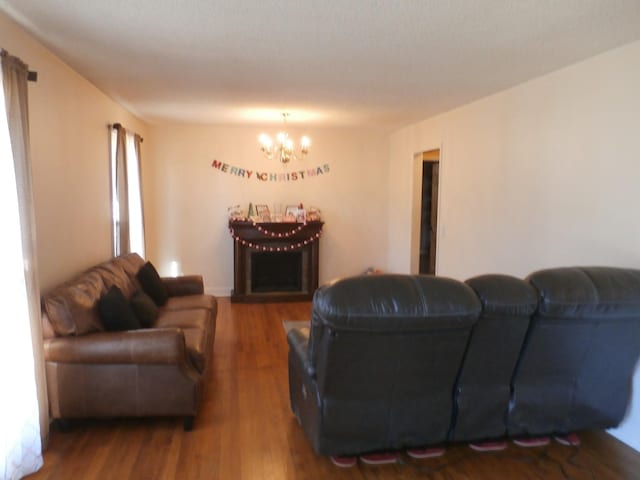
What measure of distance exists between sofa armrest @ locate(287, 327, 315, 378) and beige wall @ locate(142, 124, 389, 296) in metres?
4.02

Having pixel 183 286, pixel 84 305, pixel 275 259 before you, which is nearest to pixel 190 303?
pixel 183 286

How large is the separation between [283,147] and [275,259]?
174cm

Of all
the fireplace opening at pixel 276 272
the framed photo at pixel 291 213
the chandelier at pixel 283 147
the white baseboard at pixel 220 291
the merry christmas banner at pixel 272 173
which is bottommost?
the white baseboard at pixel 220 291

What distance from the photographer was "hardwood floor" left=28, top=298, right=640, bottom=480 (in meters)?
2.46

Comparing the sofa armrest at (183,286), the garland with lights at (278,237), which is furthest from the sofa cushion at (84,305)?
the garland with lights at (278,237)

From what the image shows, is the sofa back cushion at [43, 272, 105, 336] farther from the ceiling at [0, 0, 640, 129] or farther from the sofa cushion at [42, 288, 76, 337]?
the ceiling at [0, 0, 640, 129]

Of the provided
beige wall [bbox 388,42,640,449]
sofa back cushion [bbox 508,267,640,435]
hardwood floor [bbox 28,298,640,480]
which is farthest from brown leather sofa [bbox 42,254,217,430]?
beige wall [bbox 388,42,640,449]

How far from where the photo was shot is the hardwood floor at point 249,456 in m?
2.46

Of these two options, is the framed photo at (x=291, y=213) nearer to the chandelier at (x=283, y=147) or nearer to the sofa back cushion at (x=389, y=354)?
the chandelier at (x=283, y=147)

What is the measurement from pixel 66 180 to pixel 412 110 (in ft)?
11.7

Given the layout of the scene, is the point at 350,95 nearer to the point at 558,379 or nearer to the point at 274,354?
the point at 274,354

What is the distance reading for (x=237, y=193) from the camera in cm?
665

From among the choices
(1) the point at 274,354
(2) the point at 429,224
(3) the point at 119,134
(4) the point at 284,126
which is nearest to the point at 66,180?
(3) the point at 119,134

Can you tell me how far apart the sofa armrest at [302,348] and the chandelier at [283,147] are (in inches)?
120
